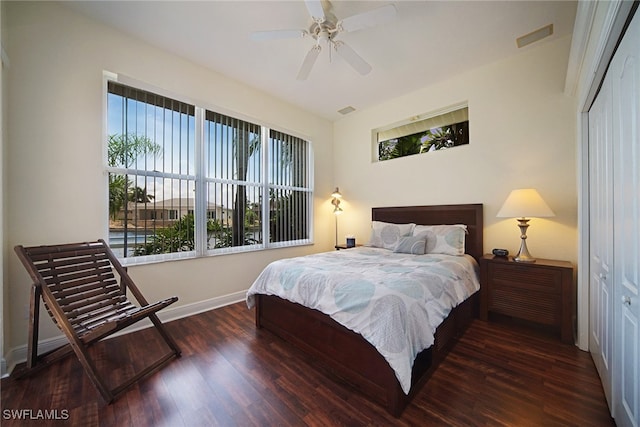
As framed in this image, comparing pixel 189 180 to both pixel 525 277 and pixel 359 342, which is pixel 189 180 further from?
pixel 525 277

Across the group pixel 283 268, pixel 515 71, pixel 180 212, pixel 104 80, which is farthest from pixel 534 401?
pixel 104 80

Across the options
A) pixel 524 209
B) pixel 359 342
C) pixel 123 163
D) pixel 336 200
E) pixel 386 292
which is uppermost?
pixel 123 163

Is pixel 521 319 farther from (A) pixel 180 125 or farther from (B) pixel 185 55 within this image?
(B) pixel 185 55

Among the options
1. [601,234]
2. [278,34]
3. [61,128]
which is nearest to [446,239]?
[601,234]

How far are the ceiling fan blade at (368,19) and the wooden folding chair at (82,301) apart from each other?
2687 millimetres

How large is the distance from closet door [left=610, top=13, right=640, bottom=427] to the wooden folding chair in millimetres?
2790

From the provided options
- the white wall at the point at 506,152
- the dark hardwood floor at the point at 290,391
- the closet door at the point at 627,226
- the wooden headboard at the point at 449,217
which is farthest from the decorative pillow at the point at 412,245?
the closet door at the point at 627,226

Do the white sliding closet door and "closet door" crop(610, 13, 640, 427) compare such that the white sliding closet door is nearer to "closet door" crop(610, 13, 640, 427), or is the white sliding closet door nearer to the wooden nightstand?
"closet door" crop(610, 13, 640, 427)

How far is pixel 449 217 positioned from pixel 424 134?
135 centimetres

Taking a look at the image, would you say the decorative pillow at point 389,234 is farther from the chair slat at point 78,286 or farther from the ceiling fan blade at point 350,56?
the chair slat at point 78,286

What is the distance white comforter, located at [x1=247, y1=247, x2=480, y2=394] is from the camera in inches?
57.5

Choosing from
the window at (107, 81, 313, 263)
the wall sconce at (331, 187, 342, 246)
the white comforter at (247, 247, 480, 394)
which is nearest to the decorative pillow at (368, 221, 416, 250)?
the white comforter at (247, 247, 480, 394)

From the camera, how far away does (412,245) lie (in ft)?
9.91

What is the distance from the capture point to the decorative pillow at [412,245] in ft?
9.73
